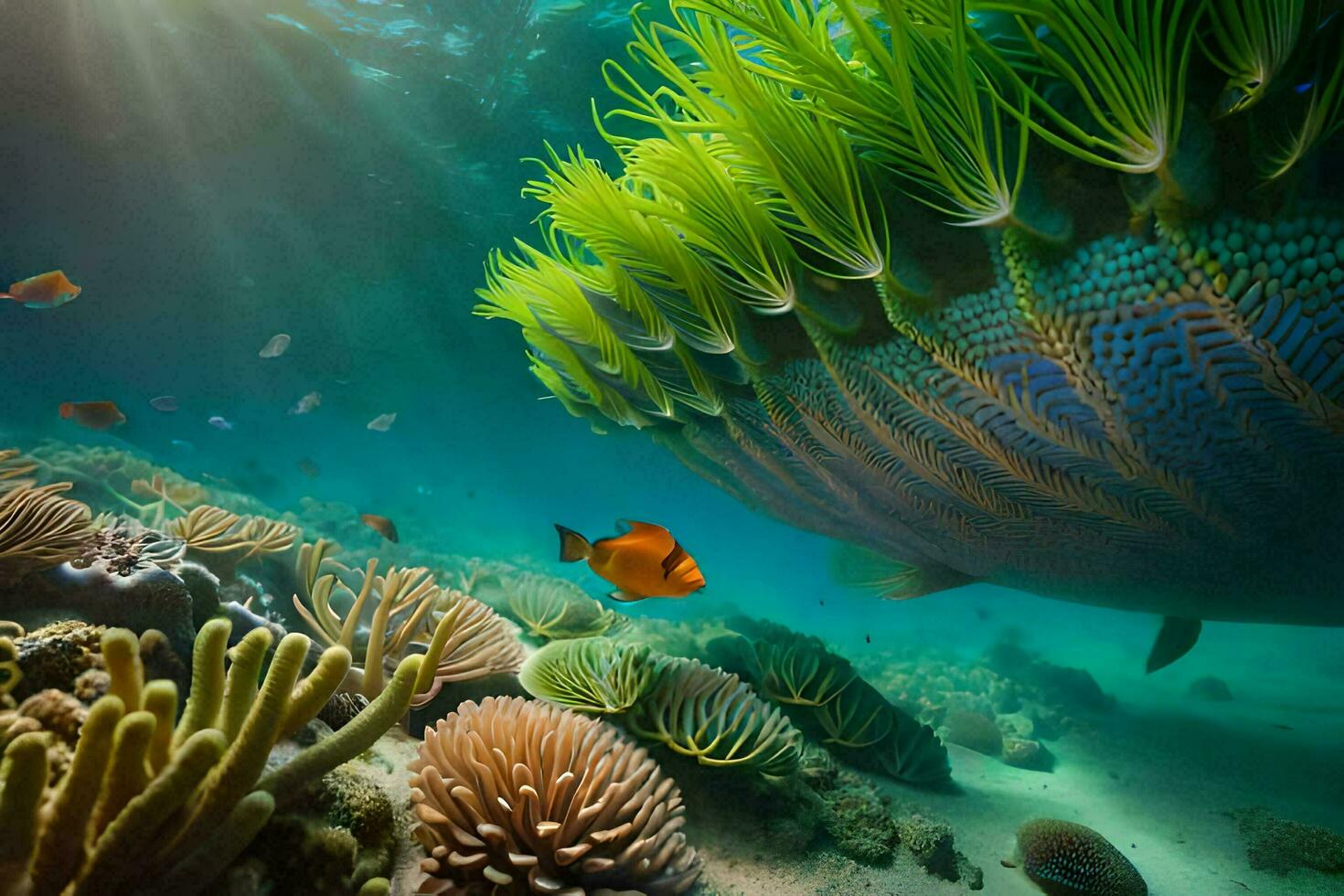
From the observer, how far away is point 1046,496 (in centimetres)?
273

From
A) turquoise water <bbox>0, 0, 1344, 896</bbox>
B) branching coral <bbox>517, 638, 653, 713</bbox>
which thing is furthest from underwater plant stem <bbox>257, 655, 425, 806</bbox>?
turquoise water <bbox>0, 0, 1344, 896</bbox>

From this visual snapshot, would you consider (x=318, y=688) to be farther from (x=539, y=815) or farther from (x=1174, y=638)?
(x=1174, y=638)

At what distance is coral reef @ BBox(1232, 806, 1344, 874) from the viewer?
3102 millimetres

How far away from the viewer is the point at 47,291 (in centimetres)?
575

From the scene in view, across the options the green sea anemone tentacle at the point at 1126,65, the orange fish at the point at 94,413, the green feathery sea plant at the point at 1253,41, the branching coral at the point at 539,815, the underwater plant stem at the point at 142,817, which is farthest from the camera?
the orange fish at the point at 94,413

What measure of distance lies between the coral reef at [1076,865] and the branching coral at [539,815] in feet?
7.00

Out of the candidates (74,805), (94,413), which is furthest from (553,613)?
(94,413)

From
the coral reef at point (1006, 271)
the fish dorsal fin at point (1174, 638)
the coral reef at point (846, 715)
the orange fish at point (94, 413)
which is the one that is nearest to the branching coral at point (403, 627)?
the coral reef at point (1006, 271)

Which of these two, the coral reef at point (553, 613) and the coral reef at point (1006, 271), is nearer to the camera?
the coral reef at point (1006, 271)

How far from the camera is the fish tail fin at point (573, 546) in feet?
8.38

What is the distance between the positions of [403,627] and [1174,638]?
6923 millimetres

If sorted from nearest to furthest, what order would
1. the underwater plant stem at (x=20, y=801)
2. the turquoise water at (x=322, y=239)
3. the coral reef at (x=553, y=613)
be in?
the underwater plant stem at (x=20, y=801), the coral reef at (x=553, y=613), the turquoise water at (x=322, y=239)

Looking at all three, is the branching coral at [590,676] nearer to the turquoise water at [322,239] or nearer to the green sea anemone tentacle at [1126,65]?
the turquoise water at [322,239]

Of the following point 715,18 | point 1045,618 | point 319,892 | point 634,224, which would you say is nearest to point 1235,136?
point 715,18
